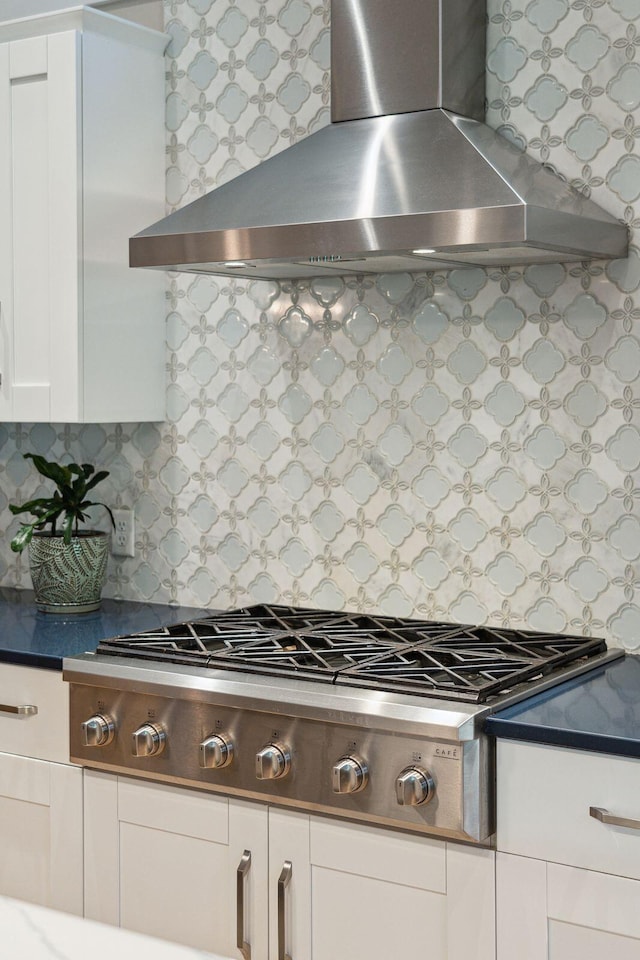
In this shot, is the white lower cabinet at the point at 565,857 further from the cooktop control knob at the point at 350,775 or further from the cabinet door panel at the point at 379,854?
the cooktop control knob at the point at 350,775

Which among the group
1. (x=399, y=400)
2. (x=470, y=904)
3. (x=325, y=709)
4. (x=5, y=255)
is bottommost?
(x=470, y=904)

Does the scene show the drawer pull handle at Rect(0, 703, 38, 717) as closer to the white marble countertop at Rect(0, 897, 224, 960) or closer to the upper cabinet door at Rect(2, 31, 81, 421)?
the upper cabinet door at Rect(2, 31, 81, 421)

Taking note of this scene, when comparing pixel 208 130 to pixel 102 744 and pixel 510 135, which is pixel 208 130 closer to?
pixel 510 135

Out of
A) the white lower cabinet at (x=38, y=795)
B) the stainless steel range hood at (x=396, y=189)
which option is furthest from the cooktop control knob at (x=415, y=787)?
the stainless steel range hood at (x=396, y=189)

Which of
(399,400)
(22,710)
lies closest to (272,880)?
(22,710)

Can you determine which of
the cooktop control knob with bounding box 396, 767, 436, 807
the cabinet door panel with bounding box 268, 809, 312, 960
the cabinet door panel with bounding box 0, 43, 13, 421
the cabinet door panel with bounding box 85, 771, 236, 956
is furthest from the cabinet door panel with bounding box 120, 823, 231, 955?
the cabinet door panel with bounding box 0, 43, 13, 421

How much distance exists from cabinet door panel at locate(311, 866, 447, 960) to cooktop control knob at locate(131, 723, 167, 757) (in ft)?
1.21

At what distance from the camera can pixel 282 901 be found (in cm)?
210

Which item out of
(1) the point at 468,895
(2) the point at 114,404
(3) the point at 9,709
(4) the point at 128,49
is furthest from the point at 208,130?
(1) the point at 468,895

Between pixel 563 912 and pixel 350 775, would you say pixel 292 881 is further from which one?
pixel 563 912

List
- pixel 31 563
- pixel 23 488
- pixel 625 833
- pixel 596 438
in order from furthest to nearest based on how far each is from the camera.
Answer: pixel 23 488, pixel 31 563, pixel 596 438, pixel 625 833

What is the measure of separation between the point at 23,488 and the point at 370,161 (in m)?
1.54

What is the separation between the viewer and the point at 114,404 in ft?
9.35

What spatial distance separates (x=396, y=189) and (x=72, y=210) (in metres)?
0.92
